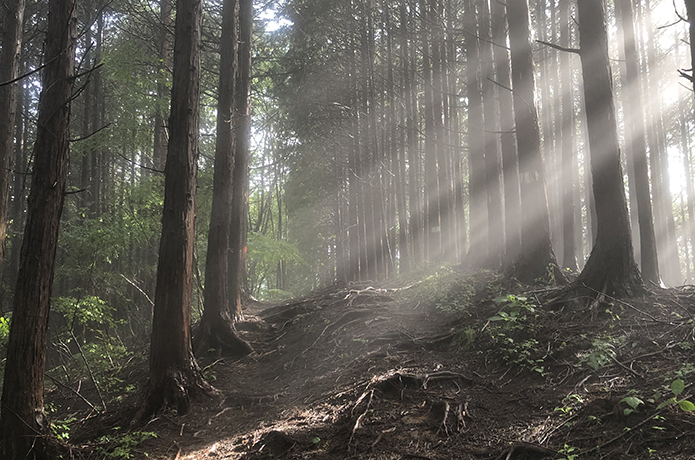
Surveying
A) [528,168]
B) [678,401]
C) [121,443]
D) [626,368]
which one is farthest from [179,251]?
[528,168]

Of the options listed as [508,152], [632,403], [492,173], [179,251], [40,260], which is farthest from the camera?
[492,173]

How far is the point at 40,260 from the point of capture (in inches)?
171

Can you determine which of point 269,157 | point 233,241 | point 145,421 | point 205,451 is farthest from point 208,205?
point 269,157

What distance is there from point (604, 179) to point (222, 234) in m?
7.43

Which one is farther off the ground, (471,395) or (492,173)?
(492,173)

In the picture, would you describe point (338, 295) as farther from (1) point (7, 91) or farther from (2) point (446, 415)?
(1) point (7, 91)

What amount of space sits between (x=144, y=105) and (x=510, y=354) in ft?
34.0

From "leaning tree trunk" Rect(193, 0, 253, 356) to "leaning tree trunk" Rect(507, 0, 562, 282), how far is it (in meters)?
5.91

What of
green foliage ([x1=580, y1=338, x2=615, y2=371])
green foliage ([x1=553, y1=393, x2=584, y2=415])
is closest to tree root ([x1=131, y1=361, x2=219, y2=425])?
green foliage ([x1=553, y1=393, x2=584, y2=415])

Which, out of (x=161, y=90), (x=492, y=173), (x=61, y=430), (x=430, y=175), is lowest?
(x=61, y=430)

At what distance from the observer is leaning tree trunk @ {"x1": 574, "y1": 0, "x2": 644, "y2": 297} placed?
618cm

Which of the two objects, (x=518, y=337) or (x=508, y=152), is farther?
(x=508, y=152)

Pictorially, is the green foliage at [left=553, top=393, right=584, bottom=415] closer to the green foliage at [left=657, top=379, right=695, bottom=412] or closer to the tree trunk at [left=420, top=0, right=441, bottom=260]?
the green foliage at [left=657, top=379, right=695, bottom=412]

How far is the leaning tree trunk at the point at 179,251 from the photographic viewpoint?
231 inches
